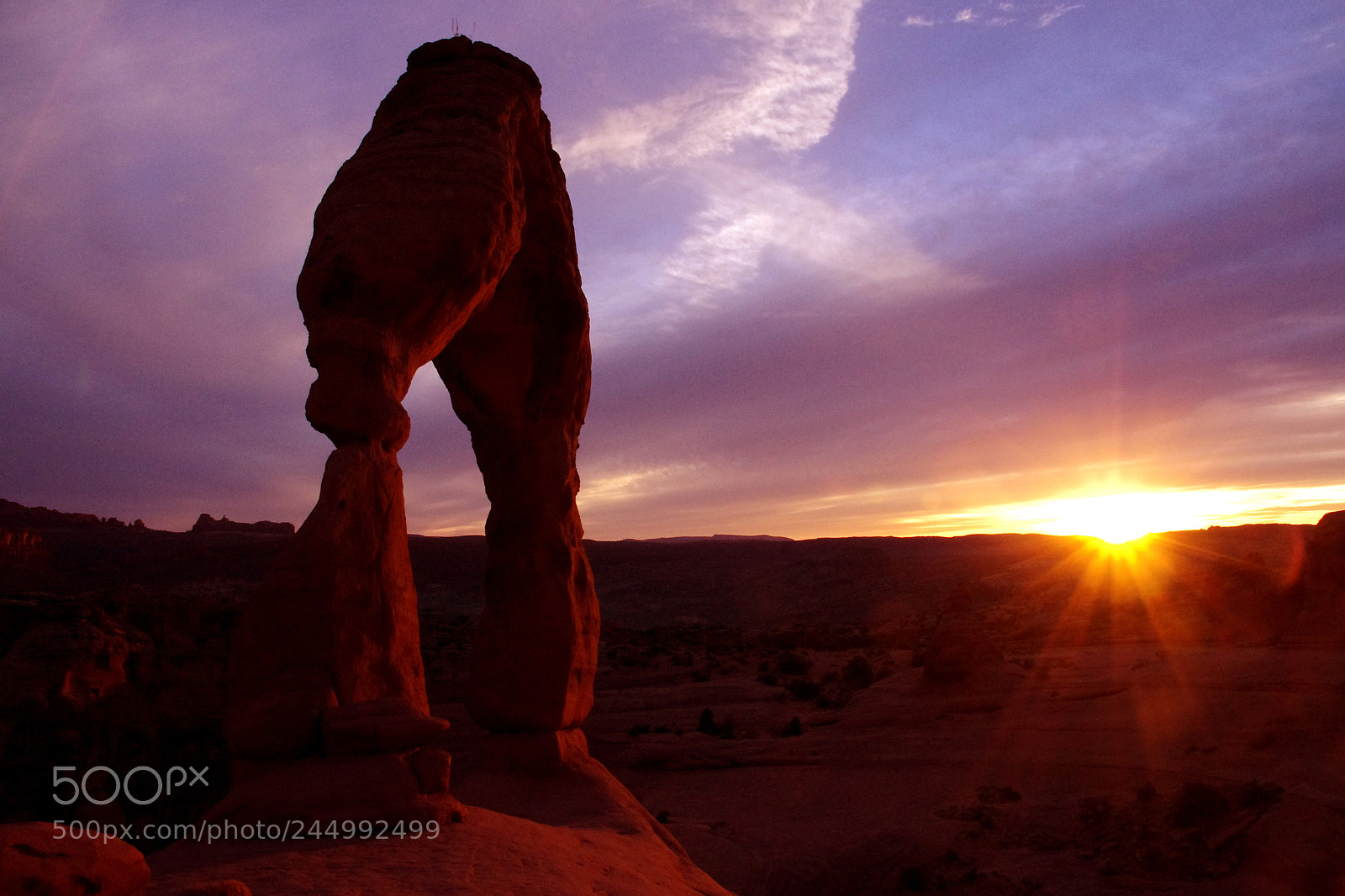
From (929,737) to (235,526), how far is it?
211 ft

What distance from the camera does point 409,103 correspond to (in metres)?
7.53

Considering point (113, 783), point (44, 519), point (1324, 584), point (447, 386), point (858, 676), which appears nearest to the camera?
point (113, 783)

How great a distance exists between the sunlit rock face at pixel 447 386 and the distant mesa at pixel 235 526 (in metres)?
58.2

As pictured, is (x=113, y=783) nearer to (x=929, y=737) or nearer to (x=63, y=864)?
(x=63, y=864)

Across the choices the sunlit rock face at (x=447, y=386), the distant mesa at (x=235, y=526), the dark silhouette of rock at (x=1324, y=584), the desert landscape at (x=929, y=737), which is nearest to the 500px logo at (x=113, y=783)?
the desert landscape at (x=929, y=737)

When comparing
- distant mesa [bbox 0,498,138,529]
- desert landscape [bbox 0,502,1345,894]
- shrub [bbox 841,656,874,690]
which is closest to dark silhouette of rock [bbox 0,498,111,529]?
distant mesa [bbox 0,498,138,529]

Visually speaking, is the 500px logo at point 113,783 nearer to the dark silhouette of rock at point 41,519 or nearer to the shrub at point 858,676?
the shrub at point 858,676

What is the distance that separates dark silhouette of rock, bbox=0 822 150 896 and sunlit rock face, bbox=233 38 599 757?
1.93 metres

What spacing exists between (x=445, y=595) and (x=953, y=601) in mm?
34716

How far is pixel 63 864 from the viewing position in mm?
2562

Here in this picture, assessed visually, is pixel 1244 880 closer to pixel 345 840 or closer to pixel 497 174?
pixel 345 840

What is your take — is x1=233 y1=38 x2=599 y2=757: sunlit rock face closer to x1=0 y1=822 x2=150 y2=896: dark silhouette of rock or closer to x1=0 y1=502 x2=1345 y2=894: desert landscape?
x1=0 y1=502 x2=1345 y2=894: desert landscape

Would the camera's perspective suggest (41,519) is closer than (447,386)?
No

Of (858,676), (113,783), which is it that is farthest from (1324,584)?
(113,783)
